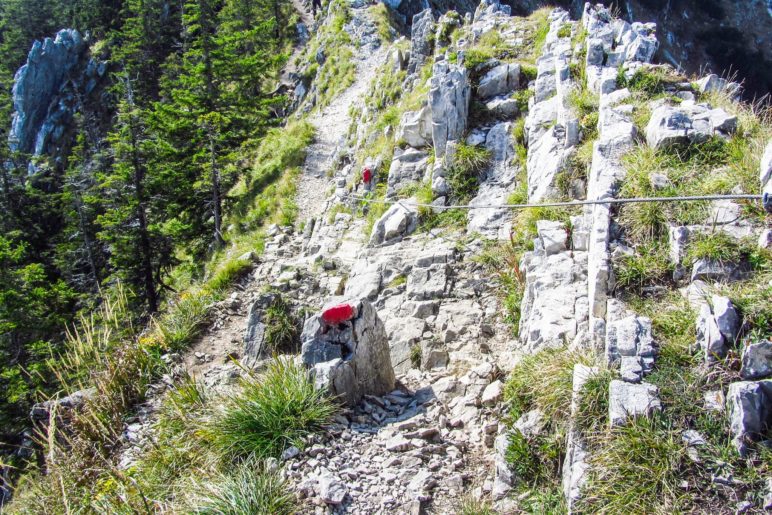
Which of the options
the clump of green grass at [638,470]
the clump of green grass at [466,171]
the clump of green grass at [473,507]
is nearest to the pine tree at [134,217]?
the clump of green grass at [466,171]

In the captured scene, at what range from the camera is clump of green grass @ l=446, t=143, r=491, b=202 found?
37.2ft

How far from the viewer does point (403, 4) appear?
36.8m

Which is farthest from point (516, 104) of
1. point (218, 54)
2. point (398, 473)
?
point (218, 54)

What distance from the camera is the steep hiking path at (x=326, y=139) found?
59.0 feet

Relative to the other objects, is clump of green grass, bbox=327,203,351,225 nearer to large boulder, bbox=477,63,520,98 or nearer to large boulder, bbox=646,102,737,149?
large boulder, bbox=477,63,520,98

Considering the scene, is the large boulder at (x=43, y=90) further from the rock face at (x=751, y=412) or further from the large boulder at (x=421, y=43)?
the rock face at (x=751, y=412)

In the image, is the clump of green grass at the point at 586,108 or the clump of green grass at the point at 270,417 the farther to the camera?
the clump of green grass at the point at 586,108

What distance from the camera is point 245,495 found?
4.88 metres

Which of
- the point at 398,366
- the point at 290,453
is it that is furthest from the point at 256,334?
the point at 290,453

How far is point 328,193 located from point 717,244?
1333cm

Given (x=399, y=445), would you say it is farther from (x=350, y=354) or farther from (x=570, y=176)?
(x=570, y=176)

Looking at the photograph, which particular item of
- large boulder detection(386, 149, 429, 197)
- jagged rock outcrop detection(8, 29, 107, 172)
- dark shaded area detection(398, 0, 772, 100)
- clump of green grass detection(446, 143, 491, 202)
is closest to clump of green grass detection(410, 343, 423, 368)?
clump of green grass detection(446, 143, 491, 202)

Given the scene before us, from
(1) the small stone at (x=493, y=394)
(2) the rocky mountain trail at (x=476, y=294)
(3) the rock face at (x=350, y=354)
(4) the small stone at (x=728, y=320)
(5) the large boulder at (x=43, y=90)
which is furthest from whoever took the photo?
(5) the large boulder at (x=43, y=90)

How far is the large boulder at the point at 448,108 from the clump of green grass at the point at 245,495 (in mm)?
9054
